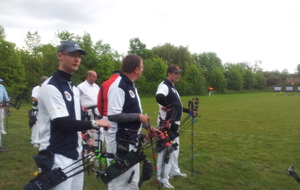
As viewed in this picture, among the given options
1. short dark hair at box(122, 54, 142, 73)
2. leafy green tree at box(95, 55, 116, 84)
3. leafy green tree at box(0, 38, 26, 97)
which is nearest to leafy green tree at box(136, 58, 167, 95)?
leafy green tree at box(95, 55, 116, 84)

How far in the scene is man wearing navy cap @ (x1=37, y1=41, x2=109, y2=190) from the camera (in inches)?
94.9

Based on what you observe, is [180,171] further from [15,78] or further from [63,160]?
[15,78]

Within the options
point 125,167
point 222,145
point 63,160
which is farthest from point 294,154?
point 63,160

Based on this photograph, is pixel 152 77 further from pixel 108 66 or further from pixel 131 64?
pixel 131 64

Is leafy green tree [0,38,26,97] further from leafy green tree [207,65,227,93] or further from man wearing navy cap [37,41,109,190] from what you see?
leafy green tree [207,65,227,93]

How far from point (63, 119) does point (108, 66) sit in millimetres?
37849

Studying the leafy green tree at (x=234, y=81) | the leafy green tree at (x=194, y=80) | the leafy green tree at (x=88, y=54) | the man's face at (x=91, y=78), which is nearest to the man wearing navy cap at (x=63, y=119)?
the man's face at (x=91, y=78)

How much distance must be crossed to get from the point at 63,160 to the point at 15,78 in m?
31.6

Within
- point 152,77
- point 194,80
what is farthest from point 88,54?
point 194,80

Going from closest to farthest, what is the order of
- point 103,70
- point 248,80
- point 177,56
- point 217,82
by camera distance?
1. point 103,70
2. point 177,56
3. point 217,82
4. point 248,80

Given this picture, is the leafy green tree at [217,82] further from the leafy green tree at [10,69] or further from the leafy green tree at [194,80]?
the leafy green tree at [10,69]

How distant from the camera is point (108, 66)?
129ft

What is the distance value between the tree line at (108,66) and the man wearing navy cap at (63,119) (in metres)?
28.6

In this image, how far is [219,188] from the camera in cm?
516
